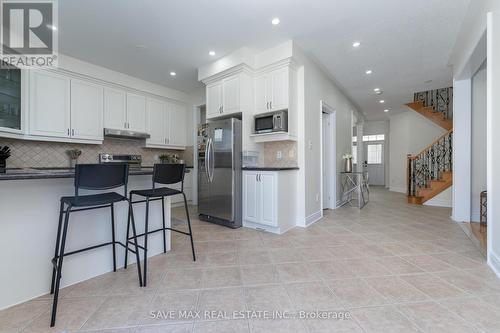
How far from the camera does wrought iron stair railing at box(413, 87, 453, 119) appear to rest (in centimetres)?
604

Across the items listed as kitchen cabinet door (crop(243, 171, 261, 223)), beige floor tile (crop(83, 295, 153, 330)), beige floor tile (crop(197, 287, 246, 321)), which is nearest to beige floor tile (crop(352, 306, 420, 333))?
beige floor tile (crop(197, 287, 246, 321))

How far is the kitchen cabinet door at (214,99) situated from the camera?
3760mm

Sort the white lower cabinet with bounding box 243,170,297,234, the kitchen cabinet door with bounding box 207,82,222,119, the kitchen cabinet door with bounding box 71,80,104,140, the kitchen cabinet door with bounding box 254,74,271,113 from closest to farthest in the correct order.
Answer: the white lower cabinet with bounding box 243,170,297,234 → the kitchen cabinet door with bounding box 254,74,271,113 → the kitchen cabinet door with bounding box 71,80,104,140 → the kitchen cabinet door with bounding box 207,82,222,119

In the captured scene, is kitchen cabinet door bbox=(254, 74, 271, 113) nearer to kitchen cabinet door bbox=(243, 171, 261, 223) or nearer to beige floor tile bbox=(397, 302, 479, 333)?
kitchen cabinet door bbox=(243, 171, 261, 223)

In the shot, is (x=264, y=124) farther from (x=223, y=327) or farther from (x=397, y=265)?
(x=223, y=327)

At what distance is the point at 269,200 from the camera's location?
304cm

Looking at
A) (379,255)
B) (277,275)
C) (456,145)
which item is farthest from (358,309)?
(456,145)

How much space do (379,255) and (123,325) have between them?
7.87 feet

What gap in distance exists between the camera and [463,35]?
2.85m

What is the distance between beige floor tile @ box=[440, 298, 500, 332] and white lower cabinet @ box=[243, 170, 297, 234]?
184cm

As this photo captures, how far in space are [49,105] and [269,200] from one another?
12.3 feet

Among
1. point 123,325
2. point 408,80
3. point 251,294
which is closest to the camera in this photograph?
point 123,325

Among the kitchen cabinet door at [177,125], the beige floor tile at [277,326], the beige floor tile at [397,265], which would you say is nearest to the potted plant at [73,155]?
the kitchen cabinet door at [177,125]

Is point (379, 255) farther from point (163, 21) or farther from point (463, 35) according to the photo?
point (163, 21)
